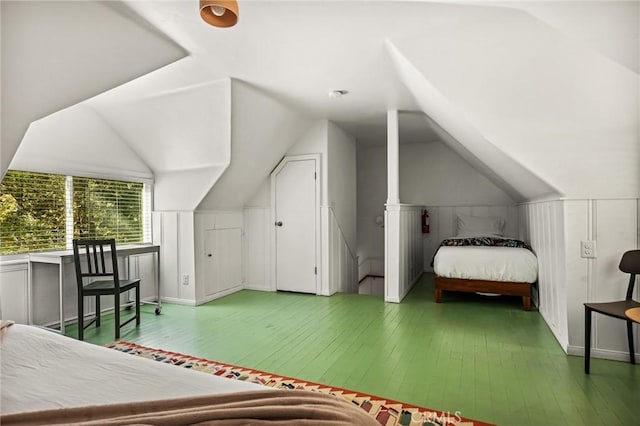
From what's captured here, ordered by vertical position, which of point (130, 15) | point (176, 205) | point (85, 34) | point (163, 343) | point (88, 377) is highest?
point (130, 15)

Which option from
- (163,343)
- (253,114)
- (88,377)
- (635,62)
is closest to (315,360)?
(163,343)

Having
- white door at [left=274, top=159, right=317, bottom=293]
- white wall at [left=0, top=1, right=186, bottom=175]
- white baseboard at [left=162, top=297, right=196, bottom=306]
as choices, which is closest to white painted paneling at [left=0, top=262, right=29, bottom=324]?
white wall at [left=0, top=1, right=186, bottom=175]

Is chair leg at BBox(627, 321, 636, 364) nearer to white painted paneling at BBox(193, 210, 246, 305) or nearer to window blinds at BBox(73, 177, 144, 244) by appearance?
white painted paneling at BBox(193, 210, 246, 305)

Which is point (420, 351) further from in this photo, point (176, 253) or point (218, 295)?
point (176, 253)

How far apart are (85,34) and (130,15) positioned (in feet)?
1.01

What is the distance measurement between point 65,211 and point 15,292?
0.87 m

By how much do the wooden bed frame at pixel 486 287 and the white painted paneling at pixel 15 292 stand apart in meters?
4.35

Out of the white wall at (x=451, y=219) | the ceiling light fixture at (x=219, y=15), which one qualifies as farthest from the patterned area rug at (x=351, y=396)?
the white wall at (x=451, y=219)

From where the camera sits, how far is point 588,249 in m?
2.67

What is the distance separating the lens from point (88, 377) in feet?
4.07

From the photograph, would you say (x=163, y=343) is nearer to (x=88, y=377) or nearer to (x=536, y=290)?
(x=88, y=377)

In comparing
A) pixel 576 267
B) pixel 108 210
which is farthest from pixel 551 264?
pixel 108 210

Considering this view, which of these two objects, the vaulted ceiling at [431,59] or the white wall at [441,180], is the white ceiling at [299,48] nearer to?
the vaulted ceiling at [431,59]

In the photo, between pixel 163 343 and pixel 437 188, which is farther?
pixel 437 188
